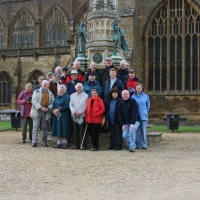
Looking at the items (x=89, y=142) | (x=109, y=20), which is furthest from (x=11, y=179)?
(x=109, y=20)

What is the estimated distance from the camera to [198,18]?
2925 cm

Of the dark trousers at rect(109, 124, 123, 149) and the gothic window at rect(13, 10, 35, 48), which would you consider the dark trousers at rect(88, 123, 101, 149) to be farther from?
the gothic window at rect(13, 10, 35, 48)

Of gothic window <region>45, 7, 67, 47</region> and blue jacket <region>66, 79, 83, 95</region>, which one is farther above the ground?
gothic window <region>45, 7, 67, 47</region>

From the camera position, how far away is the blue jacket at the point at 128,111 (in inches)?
384

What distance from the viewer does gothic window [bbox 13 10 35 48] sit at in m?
38.7

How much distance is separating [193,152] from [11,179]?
531cm

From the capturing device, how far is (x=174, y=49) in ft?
96.6

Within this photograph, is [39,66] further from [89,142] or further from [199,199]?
[199,199]

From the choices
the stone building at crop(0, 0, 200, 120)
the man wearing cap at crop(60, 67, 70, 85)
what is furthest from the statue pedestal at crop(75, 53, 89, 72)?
the stone building at crop(0, 0, 200, 120)

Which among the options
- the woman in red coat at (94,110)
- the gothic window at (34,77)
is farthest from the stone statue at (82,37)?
the gothic window at (34,77)

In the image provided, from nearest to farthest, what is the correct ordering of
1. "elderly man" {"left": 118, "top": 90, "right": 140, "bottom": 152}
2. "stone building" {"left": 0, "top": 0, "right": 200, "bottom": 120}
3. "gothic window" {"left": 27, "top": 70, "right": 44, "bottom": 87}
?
"elderly man" {"left": 118, "top": 90, "right": 140, "bottom": 152} → "stone building" {"left": 0, "top": 0, "right": 200, "bottom": 120} → "gothic window" {"left": 27, "top": 70, "right": 44, "bottom": 87}

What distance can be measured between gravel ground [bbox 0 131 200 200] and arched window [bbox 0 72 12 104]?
24627mm

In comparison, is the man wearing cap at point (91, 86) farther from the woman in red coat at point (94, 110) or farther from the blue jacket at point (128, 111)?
the blue jacket at point (128, 111)

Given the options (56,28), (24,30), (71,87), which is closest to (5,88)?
(24,30)
